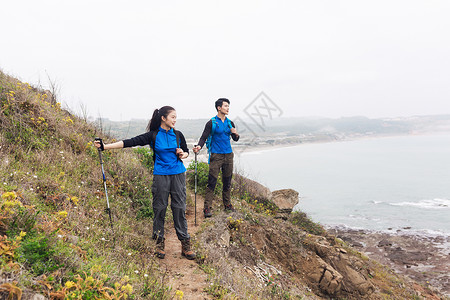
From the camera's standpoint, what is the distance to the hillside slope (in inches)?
111

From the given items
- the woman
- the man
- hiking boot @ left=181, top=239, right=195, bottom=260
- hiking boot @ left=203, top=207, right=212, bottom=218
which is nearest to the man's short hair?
the man

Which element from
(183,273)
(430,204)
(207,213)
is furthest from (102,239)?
(430,204)

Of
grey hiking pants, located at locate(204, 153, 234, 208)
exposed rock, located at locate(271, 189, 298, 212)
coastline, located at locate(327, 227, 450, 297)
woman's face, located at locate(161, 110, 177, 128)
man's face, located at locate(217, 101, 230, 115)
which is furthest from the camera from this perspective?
coastline, located at locate(327, 227, 450, 297)

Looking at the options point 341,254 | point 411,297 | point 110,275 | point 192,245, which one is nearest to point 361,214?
point 411,297

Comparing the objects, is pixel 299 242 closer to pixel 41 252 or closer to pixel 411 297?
pixel 411 297

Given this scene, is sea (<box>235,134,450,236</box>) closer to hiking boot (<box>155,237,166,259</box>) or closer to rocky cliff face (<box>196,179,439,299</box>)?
rocky cliff face (<box>196,179,439,299</box>)

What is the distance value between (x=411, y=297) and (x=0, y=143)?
14918 millimetres

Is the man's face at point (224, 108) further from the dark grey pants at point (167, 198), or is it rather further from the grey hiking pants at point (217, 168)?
the dark grey pants at point (167, 198)

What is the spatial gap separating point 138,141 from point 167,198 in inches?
49.1

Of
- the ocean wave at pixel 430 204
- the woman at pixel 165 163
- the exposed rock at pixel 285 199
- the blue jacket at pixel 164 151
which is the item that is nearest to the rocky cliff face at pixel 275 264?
the woman at pixel 165 163

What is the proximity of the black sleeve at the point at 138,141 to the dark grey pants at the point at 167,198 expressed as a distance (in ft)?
2.28

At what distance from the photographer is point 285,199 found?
14531 mm

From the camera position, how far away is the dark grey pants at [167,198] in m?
4.91

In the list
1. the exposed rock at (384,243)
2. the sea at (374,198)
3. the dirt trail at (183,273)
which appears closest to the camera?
the dirt trail at (183,273)
